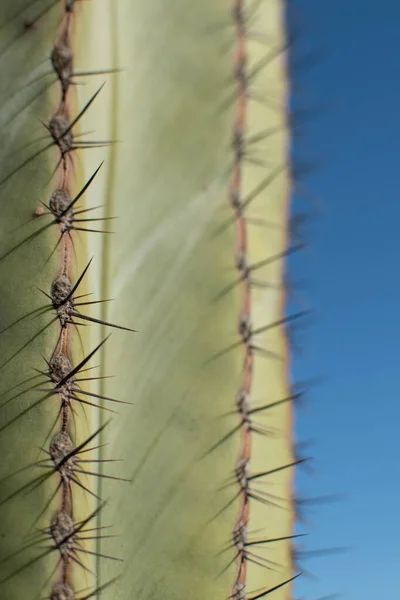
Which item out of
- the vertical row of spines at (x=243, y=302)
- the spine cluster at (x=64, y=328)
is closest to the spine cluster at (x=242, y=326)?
the vertical row of spines at (x=243, y=302)

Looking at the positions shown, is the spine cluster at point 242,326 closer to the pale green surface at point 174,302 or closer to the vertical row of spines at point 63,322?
the pale green surface at point 174,302

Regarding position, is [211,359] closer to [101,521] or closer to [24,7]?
[101,521]

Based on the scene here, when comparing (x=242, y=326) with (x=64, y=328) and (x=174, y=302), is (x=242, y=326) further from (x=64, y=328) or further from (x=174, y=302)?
(x=64, y=328)

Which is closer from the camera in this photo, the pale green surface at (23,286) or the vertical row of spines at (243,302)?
the pale green surface at (23,286)

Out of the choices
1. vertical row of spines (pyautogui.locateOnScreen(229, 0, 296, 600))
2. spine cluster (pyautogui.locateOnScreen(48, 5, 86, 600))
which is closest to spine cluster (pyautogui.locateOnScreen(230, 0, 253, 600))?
vertical row of spines (pyautogui.locateOnScreen(229, 0, 296, 600))

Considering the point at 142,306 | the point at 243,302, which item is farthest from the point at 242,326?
the point at 142,306

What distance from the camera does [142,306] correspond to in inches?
64.0

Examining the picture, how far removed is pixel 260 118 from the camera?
5.94ft

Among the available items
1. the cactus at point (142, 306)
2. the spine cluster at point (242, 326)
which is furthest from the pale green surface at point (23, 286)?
the spine cluster at point (242, 326)

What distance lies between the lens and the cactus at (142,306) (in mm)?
1432

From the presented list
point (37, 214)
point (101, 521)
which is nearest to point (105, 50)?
point (37, 214)

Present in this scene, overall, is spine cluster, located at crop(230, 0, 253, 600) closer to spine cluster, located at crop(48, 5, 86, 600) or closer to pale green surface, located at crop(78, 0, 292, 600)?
pale green surface, located at crop(78, 0, 292, 600)

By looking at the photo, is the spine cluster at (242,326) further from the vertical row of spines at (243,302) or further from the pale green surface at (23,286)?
the pale green surface at (23,286)

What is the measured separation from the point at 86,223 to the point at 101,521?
517 mm
